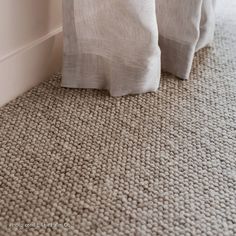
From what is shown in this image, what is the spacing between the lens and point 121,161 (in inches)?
43.4

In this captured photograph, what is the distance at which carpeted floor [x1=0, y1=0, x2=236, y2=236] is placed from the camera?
3.13 ft

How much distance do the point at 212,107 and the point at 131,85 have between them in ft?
0.93

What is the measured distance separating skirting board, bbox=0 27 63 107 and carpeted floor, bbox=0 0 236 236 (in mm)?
34

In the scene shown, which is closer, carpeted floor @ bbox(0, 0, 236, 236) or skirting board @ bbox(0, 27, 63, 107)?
carpeted floor @ bbox(0, 0, 236, 236)

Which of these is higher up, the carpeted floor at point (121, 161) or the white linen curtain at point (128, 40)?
the white linen curtain at point (128, 40)

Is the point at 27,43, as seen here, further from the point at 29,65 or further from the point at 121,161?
the point at 121,161

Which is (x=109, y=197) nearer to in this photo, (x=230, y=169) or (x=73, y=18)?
(x=230, y=169)

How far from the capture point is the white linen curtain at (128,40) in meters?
1.15

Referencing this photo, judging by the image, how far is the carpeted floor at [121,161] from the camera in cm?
95

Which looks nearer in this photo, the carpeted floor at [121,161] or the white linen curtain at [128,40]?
the carpeted floor at [121,161]

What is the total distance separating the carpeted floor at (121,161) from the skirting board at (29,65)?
0.03 metres

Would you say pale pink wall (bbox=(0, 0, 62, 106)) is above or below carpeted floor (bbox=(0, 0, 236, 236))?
above

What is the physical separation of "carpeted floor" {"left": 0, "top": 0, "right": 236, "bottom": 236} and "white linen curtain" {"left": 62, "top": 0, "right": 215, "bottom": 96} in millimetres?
58

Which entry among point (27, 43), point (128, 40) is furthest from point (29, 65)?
point (128, 40)
